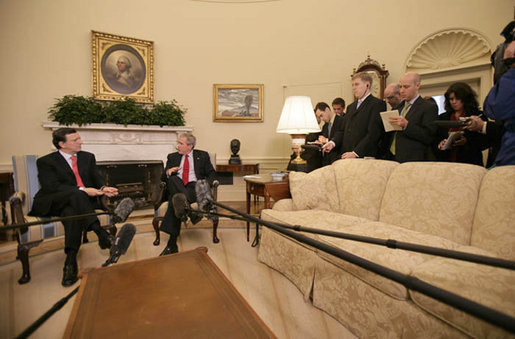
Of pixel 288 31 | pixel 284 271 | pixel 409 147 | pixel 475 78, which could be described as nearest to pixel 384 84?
pixel 475 78

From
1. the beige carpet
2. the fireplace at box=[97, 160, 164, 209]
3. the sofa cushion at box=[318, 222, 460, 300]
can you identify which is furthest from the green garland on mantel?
the sofa cushion at box=[318, 222, 460, 300]

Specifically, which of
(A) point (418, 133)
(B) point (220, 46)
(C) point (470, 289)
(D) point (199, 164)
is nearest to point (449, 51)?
(A) point (418, 133)

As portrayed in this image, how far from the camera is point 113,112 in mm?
4156

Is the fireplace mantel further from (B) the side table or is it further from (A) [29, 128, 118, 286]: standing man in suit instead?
(B) the side table

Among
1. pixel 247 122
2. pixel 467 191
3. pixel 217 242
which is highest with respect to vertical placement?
pixel 247 122

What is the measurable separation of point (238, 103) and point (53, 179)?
138 inches

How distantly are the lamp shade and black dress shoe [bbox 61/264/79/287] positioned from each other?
2321 millimetres

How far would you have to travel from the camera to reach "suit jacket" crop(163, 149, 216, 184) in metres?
3.15

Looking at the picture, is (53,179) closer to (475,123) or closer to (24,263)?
(24,263)

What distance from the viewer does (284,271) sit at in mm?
2133

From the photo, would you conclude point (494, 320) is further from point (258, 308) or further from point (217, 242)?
point (217, 242)

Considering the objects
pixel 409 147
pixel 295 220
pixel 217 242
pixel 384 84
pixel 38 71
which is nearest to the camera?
pixel 295 220

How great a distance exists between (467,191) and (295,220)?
1.18 m

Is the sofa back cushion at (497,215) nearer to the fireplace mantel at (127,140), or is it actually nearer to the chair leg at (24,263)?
the chair leg at (24,263)
